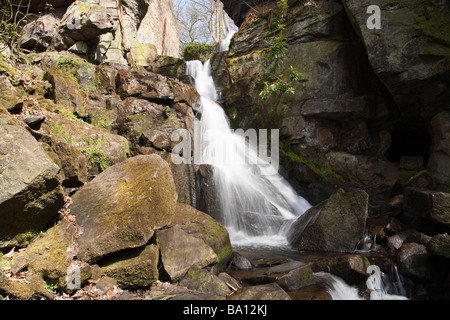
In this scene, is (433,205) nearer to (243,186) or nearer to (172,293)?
(243,186)

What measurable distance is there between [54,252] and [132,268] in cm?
95

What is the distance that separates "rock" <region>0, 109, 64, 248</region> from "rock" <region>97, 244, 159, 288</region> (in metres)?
1.00

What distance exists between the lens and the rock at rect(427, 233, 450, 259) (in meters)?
4.79

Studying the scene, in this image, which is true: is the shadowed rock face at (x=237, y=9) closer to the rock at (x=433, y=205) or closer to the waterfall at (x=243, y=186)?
the waterfall at (x=243, y=186)

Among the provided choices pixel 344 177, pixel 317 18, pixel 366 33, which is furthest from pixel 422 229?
pixel 317 18

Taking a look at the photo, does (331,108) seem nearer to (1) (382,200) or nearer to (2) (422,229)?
(1) (382,200)

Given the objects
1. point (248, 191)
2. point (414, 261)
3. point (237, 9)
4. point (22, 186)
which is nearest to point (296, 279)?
point (414, 261)

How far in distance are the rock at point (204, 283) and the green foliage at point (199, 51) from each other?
19.3 meters

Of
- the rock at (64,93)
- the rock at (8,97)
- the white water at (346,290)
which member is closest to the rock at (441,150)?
the white water at (346,290)

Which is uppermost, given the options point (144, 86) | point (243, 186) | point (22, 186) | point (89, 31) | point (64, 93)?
point (89, 31)

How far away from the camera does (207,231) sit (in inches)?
209

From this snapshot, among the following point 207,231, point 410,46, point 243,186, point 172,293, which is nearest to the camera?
point 172,293

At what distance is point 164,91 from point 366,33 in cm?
731

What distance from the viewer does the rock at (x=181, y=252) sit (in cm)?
422
